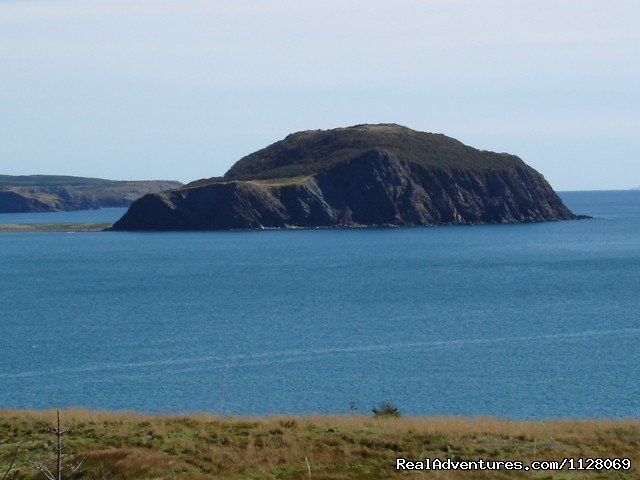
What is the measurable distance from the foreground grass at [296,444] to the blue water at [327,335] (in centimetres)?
1627

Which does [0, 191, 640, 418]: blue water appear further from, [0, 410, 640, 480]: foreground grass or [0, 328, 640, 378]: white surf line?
[0, 410, 640, 480]: foreground grass

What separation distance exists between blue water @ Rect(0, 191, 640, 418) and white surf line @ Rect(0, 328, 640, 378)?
5.7 inches

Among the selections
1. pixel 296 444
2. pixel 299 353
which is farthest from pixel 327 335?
pixel 296 444

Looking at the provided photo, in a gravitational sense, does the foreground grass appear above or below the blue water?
above

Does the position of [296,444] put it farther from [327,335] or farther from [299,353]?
[327,335]

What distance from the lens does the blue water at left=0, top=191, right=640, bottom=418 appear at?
4994 centimetres

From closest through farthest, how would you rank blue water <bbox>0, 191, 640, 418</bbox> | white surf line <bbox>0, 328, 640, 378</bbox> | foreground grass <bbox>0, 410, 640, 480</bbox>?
foreground grass <bbox>0, 410, 640, 480</bbox> < blue water <bbox>0, 191, 640, 418</bbox> < white surf line <bbox>0, 328, 640, 378</bbox>

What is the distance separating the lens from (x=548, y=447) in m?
26.3

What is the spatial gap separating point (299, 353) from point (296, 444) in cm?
3690

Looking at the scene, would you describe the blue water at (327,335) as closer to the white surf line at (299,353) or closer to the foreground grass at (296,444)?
the white surf line at (299,353)

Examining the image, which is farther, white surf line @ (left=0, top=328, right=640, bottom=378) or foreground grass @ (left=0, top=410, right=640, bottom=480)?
white surf line @ (left=0, top=328, right=640, bottom=378)

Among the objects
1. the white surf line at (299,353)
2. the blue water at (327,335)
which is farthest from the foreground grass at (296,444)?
the white surf line at (299,353)

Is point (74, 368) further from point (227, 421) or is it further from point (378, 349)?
point (227, 421)

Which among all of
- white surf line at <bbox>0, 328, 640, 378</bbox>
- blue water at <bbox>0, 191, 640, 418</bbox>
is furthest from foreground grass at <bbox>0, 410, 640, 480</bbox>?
white surf line at <bbox>0, 328, 640, 378</bbox>
